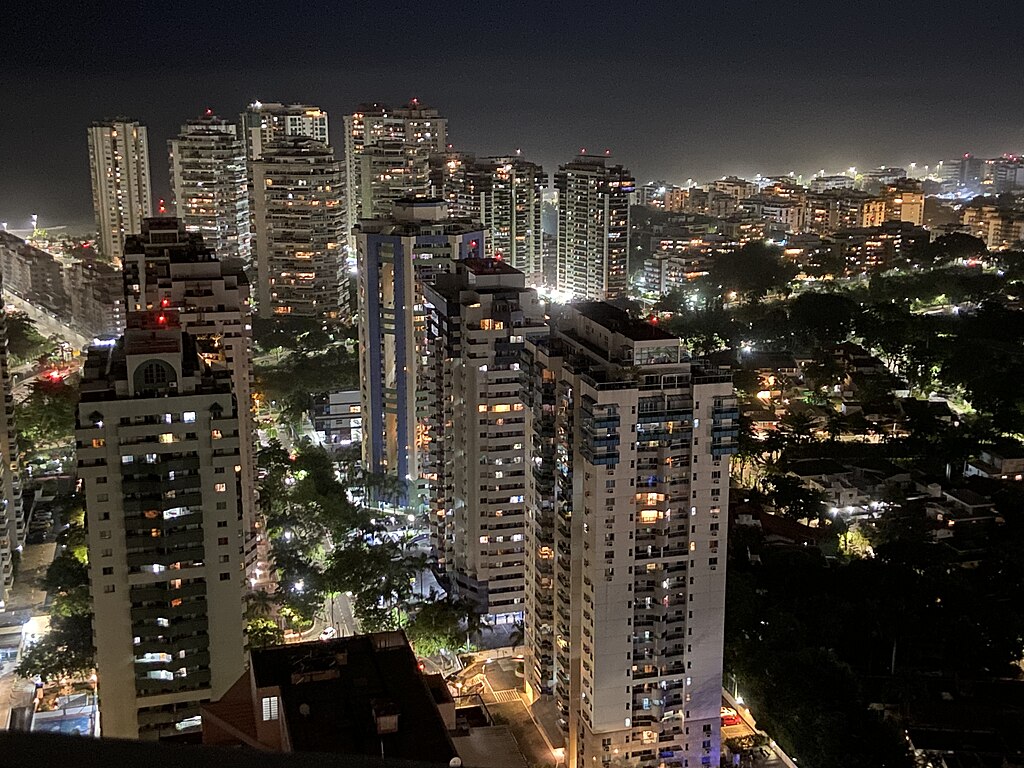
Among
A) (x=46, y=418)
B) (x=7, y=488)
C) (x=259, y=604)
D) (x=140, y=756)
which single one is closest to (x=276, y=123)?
(x=46, y=418)

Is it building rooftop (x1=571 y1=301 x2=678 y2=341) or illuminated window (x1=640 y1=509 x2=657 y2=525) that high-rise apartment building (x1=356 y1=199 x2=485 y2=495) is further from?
illuminated window (x1=640 y1=509 x2=657 y2=525)

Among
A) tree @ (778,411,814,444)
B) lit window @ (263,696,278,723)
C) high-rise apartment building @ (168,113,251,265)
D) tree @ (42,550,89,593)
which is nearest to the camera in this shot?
lit window @ (263,696,278,723)

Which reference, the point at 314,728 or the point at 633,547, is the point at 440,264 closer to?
the point at 633,547

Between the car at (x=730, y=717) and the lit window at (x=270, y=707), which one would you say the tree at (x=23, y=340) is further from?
the lit window at (x=270, y=707)

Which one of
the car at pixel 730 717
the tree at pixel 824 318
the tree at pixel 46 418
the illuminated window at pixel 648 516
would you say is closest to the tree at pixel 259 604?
the illuminated window at pixel 648 516

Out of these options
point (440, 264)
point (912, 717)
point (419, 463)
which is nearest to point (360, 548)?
point (419, 463)

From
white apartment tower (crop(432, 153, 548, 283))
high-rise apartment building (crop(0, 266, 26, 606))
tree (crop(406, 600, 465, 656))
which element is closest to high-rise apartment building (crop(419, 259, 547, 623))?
tree (crop(406, 600, 465, 656))
